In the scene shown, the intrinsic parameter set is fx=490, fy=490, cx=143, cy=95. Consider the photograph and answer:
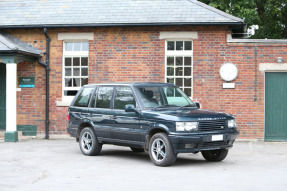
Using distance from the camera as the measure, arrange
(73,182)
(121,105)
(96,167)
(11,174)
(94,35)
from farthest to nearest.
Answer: (94,35), (121,105), (96,167), (11,174), (73,182)

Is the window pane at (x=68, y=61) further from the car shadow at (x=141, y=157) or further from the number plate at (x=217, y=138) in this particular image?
the number plate at (x=217, y=138)

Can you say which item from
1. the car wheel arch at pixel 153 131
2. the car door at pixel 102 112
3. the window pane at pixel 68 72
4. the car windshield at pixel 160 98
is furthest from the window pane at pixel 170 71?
the car wheel arch at pixel 153 131

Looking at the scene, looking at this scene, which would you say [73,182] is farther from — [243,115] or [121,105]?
[243,115]

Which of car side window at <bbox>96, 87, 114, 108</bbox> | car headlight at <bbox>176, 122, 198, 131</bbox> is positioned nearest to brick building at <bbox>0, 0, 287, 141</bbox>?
car side window at <bbox>96, 87, 114, 108</bbox>

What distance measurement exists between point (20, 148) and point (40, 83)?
160 inches

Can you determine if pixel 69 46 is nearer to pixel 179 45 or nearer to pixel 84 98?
pixel 179 45

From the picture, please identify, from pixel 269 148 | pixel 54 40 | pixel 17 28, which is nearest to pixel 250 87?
pixel 269 148

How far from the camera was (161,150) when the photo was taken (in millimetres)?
10117

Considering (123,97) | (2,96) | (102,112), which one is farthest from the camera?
(2,96)

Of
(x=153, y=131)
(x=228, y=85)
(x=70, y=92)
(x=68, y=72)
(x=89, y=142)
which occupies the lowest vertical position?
(x=89, y=142)

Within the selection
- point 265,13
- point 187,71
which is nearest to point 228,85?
point 187,71

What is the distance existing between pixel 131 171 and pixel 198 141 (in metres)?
1.48

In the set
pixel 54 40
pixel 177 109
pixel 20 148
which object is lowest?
pixel 20 148

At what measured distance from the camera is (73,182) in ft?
27.0
